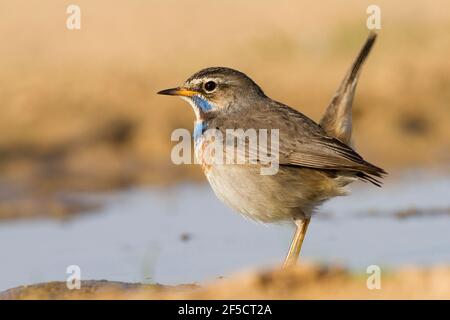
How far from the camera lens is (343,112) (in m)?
10.1

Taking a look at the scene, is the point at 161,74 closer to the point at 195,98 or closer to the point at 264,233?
the point at 264,233

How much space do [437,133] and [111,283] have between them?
8217 millimetres

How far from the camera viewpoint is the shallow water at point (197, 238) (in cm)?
1001

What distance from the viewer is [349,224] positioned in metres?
11.9

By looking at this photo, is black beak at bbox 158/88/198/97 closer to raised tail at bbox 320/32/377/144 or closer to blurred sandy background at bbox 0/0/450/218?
raised tail at bbox 320/32/377/144

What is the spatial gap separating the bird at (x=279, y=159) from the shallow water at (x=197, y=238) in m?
0.56

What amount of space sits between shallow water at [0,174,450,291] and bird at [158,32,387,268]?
56 cm

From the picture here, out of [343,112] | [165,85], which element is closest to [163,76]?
[165,85]

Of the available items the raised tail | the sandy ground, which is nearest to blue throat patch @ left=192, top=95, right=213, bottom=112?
the raised tail

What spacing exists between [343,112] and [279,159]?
45.1 inches

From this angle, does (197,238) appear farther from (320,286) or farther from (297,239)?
(320,286)

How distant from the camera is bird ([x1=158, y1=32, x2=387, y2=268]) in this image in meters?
9.17

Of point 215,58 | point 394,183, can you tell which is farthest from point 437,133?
point 215,58
